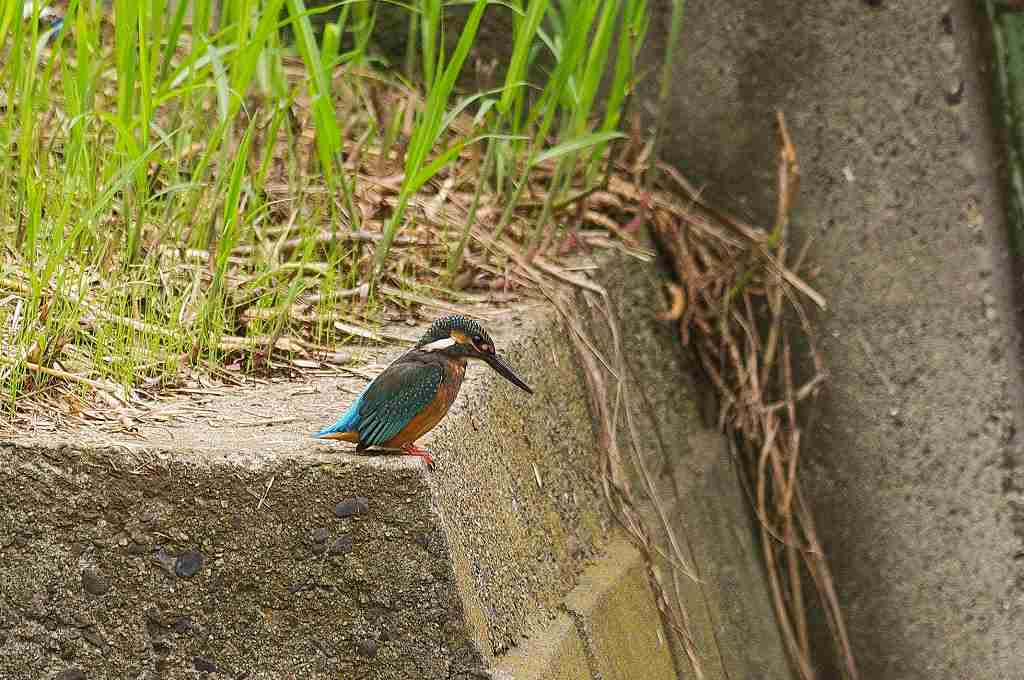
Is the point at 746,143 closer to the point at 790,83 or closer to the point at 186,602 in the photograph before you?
the point at 790,83

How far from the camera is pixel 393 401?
1.46 meters

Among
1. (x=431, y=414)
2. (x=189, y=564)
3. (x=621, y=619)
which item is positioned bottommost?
(x=621, y=619)

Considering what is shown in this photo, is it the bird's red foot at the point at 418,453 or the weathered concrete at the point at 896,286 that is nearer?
the bird's red foot at the point at 418,453

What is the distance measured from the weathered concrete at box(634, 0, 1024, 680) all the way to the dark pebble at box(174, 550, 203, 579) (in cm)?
162

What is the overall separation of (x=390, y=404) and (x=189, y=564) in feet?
1.01

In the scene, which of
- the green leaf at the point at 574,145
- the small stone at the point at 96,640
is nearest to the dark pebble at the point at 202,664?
the small stone at the point at 96,640

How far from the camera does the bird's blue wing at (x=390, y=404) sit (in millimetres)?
1466

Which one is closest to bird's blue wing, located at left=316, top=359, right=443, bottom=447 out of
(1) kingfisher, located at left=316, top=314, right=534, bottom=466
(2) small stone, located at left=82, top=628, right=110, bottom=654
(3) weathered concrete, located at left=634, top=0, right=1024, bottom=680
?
(1) kingfisher, located at left=316, top=314, right=534, bottom=466

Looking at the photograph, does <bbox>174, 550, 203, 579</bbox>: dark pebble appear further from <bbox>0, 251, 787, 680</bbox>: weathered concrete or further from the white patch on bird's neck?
the white patch on bird's neck

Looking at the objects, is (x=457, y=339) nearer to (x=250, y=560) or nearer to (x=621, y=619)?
(x=250, y=560)

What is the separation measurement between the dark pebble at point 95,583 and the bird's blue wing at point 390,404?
312 mm

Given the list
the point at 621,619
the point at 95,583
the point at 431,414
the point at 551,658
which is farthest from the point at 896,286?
the point at 95,583

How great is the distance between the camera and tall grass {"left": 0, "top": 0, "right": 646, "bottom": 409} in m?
1.86

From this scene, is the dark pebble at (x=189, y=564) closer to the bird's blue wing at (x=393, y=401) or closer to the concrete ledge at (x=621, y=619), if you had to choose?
the bird's blue wing at (x=393, y=401)
